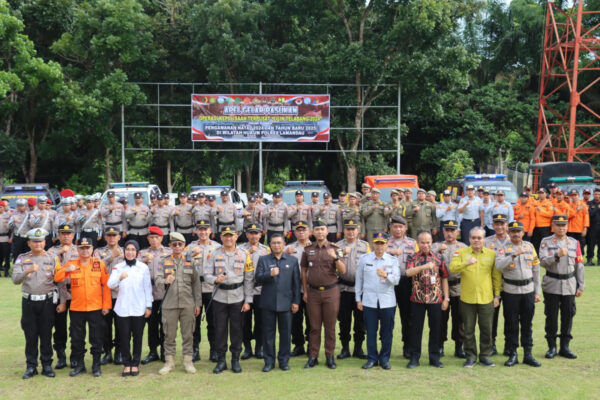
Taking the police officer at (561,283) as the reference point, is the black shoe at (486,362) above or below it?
below

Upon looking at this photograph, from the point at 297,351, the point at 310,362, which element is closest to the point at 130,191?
the point at 297,351

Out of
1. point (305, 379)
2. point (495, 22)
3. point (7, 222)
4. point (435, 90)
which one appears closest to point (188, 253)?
point (305, 379)

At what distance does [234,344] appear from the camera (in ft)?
23.5

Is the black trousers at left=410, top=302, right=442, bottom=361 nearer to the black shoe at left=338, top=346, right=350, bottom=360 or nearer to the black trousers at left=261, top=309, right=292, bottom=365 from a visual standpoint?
the black shoe at left=338, top=346, right=350, bottom=360

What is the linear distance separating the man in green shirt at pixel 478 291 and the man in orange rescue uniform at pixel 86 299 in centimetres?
414

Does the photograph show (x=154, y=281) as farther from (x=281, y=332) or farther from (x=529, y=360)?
(x=529, y=360)

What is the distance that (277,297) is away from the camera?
714 centimetres

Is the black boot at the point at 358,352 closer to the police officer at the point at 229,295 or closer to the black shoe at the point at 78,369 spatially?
the police officer at the point at 229,295

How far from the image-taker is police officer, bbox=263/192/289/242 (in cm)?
1389

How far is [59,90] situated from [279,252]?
1717cm

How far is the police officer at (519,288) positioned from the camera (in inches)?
281

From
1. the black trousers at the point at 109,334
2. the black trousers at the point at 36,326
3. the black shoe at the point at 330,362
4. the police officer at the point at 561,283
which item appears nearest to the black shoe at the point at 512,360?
the police officer at the point at 561,283

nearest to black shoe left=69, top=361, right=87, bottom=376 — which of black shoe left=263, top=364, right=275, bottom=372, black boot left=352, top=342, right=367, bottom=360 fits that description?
black shoe left=263, top=364, right=275, bottom=372

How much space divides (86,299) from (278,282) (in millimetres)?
2225
